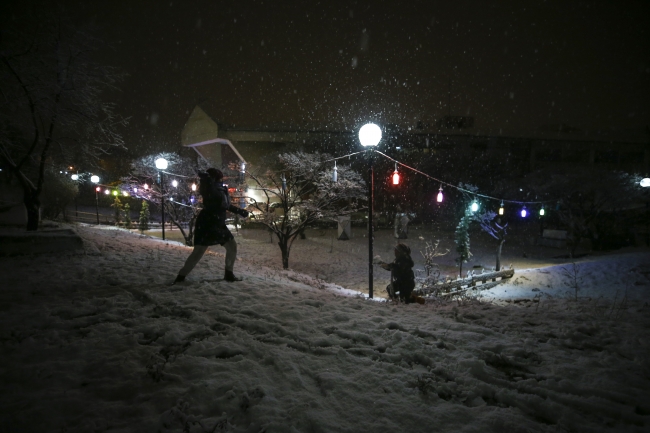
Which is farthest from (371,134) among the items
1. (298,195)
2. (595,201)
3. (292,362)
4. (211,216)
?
(595,201)

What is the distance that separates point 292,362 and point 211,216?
3353mm

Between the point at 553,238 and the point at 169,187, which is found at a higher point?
the point at 169,187

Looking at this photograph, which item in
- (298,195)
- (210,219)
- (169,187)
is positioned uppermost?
(169,187)

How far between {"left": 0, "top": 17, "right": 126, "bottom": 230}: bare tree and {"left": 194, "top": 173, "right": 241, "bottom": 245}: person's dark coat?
7520 millimetres

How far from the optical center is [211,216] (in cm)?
573

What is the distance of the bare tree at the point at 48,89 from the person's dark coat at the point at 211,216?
752cm

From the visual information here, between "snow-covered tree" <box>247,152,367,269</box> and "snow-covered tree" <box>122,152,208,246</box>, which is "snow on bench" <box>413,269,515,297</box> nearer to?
"snow-covered tree" <box>247,152,367,269</box>

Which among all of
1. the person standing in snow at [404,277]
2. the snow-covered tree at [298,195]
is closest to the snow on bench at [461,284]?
the person standing in snow at [404,277]

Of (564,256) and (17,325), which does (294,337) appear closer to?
(17,325)

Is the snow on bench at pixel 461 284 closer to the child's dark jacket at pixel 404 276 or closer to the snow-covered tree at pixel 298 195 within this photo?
the child's dark jacket at pixel 404 276

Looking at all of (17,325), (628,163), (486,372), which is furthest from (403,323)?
(628,163)

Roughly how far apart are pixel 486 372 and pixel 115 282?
6.07 m

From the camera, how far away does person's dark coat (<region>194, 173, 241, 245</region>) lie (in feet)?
18.6

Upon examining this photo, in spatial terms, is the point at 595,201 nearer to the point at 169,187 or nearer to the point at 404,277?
the point at 404,277
